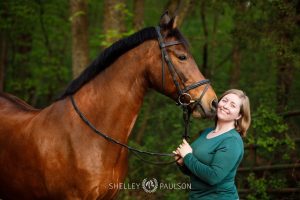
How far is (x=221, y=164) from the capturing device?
304 centimetres

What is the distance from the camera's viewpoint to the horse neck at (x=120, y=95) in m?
3.88

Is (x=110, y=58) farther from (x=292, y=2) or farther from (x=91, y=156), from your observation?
(x=292, y=2)

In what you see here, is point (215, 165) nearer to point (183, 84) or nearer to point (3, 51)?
point (183, 84)

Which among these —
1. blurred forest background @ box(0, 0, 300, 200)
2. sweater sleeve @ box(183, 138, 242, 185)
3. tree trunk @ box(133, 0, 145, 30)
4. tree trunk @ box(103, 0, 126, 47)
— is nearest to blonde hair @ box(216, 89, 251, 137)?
sweater sleeve @ box(183, 138, 242, 185)

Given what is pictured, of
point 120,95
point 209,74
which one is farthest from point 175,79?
point 209,74

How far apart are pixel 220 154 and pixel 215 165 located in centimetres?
9

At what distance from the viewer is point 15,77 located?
1224cm

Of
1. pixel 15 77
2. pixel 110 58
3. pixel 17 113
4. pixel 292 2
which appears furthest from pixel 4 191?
pixel 15 77

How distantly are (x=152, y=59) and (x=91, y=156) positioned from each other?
40.0 inches

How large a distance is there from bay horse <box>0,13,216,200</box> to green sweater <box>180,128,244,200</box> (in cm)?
47

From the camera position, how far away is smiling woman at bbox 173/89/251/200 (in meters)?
3.06

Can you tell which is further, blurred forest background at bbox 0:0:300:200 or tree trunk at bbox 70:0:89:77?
tree trunk at bbox 70:0:89:77

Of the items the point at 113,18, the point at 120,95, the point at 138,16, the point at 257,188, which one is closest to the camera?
the point at 120,95

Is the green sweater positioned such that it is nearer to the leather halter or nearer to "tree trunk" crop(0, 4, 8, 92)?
the leather halter
